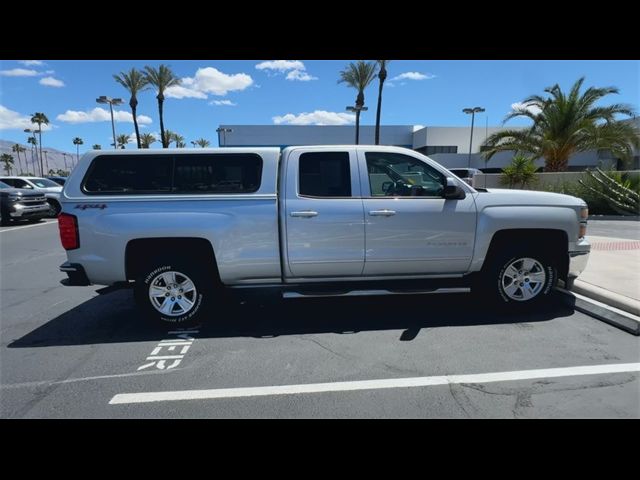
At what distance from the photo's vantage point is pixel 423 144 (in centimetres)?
4400

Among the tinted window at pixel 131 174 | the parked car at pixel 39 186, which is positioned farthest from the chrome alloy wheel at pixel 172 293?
the parked car at pixel 39 186

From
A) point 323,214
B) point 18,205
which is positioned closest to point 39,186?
point 18,205

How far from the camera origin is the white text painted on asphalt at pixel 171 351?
3.53 meters

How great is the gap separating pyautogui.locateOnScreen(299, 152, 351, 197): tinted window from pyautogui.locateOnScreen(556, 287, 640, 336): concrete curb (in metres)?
3.31

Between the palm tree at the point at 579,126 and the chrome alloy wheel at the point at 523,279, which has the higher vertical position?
the palm tree at the point at 579,126

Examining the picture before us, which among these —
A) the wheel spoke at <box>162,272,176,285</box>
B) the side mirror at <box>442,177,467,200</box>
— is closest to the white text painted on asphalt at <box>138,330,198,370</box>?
the wheel spoke at <box>162,272,176,285</box>

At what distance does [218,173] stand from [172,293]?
57.9 inches

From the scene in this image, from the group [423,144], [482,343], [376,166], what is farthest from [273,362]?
[423,144]

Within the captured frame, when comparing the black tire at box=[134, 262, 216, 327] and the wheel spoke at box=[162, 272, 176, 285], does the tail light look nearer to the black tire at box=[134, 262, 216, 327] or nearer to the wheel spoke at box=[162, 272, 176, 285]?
the black tire at box=[134, 262, 216, 327]

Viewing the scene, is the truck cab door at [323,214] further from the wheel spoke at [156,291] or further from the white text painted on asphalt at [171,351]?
the wheel spoke at [156,291]

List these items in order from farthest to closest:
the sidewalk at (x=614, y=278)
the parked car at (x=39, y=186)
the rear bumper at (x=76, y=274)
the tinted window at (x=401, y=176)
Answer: the parked car at (x=39, y=186) < the sidewalk at (x=614, y=278) < the tinted window at (x=401, y=176) < the rear bumper at (x=76, y=274)

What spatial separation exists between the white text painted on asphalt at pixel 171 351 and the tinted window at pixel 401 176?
8.65 ft

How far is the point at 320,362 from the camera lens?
11.7ft
